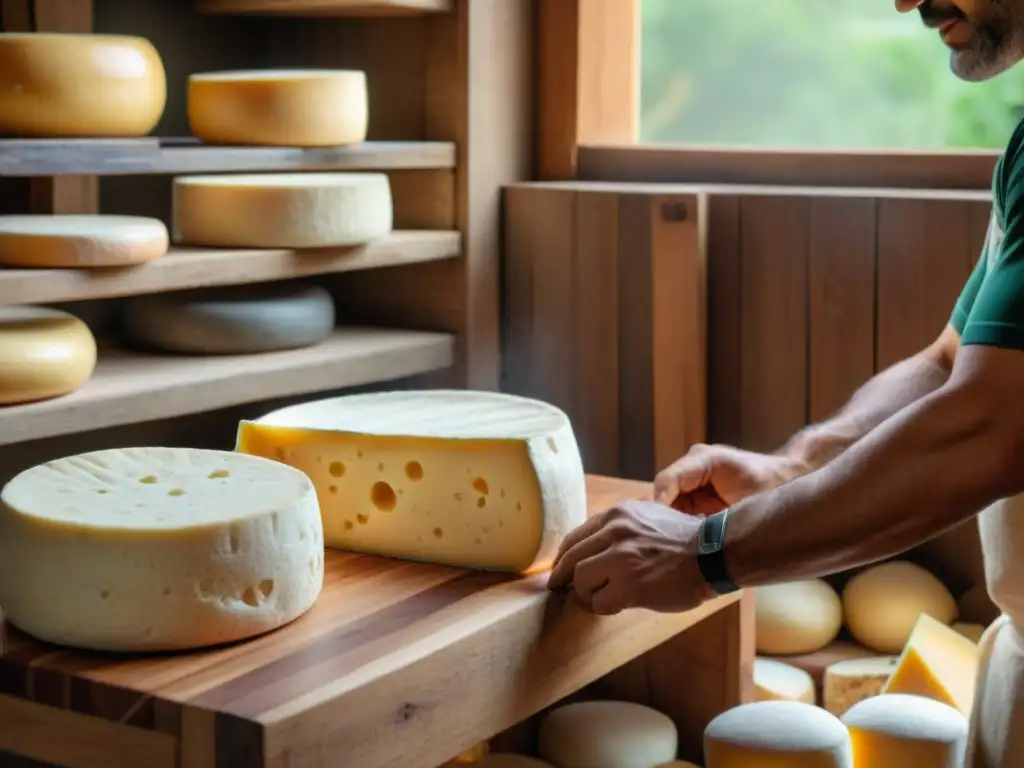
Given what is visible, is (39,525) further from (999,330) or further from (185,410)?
(999,330)

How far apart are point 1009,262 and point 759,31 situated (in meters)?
2.91

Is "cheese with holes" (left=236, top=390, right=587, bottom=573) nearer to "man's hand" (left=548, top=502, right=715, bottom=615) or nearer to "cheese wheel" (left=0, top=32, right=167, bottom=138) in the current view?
"man's hand" (left=548, top=502, right=715, bottom=615)

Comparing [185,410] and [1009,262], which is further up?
[1009,262]

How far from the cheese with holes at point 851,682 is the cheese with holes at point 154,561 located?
0.92 m

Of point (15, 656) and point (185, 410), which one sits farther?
point (185, 410)

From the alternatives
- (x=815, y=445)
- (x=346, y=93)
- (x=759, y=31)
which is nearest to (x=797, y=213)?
(x=815, y=445)

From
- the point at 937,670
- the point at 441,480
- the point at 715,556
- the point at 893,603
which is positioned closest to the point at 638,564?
the point at 715,556

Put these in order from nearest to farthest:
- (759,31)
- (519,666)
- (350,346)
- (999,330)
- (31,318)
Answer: (999,330)
(519,666)
(31,318)
(350,346)
(759,31)

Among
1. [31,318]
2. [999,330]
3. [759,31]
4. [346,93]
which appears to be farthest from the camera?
[759,31]

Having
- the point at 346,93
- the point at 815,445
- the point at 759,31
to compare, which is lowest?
the point at 815,445

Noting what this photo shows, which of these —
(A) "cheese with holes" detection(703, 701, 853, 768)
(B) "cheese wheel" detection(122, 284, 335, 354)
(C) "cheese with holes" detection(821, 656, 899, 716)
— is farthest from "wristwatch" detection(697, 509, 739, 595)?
(B) "cheese wheel" detection(122, 284, 335, 354)

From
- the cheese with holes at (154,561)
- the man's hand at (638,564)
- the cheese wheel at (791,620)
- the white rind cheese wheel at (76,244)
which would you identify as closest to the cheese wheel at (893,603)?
the cheese wheel at (791,620)

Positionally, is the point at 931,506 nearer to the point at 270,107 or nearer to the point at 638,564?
the point at 638,564

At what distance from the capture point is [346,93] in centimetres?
221
